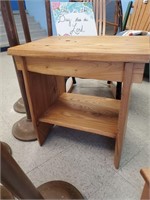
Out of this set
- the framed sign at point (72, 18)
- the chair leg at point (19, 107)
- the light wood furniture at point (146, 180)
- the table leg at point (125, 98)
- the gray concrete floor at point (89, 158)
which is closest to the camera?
the light wood furniture at point (146, 180)

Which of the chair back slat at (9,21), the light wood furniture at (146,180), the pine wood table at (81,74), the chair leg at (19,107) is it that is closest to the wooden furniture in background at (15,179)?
the light wood furniture at (146,180)

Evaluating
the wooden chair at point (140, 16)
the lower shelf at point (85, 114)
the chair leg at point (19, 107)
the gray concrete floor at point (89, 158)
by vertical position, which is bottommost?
the gray concrete floor at point (89, 158)

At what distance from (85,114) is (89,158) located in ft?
0.82

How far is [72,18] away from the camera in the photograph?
1139 mm

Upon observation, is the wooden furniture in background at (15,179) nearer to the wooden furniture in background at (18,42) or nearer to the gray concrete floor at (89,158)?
the gray concrete floor at (89,158)

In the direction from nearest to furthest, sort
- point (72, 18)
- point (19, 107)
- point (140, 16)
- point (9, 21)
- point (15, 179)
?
point (15, 179)
point (9, 21)
point (72, 18)
point (19, 107)
point (140, 16)

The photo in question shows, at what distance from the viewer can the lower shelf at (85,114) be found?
0.83 metres

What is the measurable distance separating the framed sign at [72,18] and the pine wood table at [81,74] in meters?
0.34

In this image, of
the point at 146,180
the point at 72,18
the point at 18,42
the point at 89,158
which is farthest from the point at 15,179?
the point at 72,18

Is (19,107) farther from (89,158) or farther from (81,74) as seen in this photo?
(81,74)

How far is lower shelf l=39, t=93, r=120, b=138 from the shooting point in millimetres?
827

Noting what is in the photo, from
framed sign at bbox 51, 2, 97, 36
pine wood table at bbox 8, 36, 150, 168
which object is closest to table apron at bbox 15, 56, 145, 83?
pine wood table at bbox 8, 36, 150, 168

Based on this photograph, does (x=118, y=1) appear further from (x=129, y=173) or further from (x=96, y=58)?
(x=129, y=173)

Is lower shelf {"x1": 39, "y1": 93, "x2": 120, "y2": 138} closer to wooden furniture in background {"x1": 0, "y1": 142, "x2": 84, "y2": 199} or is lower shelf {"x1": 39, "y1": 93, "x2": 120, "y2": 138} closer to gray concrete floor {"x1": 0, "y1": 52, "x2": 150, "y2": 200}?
gray concrete floor {"x1": 0, "y1": 52, "x2": 150, "y2": 200}
